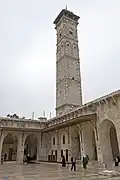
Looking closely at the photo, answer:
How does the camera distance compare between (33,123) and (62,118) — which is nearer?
(62,118)

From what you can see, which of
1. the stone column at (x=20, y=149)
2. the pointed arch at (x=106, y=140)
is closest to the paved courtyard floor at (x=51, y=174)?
the pointed arch at (x=106, y=140)

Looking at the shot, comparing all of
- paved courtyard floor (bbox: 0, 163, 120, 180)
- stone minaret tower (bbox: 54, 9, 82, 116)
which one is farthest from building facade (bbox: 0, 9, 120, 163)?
paved courtyard floor (bbox: 0, 163, 120, 180)

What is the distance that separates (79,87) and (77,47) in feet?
33.0

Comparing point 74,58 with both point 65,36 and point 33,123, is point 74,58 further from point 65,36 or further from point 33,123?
point 33,123

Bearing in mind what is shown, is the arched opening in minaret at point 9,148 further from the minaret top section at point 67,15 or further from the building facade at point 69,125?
the minaret top section at point 67,15

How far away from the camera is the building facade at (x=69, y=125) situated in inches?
880

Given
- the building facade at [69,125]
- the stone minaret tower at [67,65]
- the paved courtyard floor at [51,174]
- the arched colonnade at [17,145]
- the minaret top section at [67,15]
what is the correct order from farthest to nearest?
the minaret top section at [67,15] → the stone minaret tower at [67,65] → the arched colonnade at [17,145] → the building facade at [69,125] → the paved courtyard floor at [51,174]

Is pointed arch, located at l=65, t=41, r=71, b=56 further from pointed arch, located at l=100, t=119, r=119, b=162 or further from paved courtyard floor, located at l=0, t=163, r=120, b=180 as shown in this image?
paved courtyard floor, located at l=0, t=163, r=120, b=180

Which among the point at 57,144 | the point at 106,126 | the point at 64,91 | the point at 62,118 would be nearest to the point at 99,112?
the point at 106,126

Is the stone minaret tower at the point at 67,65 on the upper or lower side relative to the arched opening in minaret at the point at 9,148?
upper

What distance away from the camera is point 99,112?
2275 cm

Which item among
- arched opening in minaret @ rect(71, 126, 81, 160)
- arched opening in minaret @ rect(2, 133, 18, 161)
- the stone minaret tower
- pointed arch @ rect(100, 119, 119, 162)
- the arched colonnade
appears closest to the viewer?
pointed arch @ rect(100, 119, 119, 162)

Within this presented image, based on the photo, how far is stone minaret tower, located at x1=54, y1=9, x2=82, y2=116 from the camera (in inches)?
1450

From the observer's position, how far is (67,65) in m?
39.1
